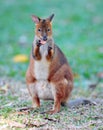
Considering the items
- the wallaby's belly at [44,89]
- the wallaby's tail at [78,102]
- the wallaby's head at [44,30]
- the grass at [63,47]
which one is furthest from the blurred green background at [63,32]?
the wallaby's head at [44,30]

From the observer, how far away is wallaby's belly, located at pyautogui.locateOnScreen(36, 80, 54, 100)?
233 inches

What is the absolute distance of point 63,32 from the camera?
13086 millimetres

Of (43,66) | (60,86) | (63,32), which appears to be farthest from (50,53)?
(63,32)

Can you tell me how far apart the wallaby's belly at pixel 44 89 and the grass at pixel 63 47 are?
0.19 m

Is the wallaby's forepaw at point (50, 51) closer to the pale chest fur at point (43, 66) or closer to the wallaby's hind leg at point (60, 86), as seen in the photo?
the pale chest fur at point (43, 66)

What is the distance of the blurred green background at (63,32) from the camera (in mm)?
9695

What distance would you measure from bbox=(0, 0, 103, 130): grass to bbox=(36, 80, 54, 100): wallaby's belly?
0.19 metres

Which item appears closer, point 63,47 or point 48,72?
point 48,72

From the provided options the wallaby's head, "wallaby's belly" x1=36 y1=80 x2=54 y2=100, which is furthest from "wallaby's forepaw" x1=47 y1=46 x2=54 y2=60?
"wallaby's belly" x1=36 y1=80 x2=54 y2=100

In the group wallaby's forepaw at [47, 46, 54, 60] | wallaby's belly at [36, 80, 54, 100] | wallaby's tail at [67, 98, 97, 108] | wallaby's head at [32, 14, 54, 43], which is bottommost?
wallaby's tail at [67, 98, 97, 108]

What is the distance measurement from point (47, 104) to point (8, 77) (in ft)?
7.44

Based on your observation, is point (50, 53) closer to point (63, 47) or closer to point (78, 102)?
point (78, 102)

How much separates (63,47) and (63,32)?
5.56ft

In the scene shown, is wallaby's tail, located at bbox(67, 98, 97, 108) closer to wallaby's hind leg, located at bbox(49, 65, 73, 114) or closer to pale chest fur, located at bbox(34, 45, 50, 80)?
wallaby's hind leg, located at bbox(49, 65, 73, 114)
